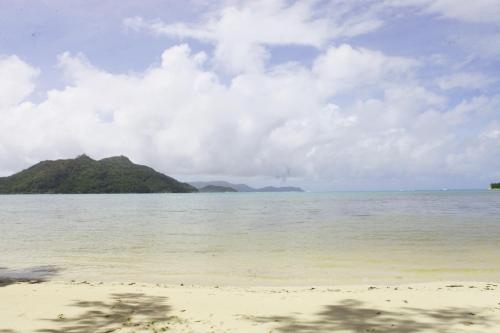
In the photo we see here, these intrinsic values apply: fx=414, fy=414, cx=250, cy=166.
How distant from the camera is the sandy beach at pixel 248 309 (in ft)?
30.7

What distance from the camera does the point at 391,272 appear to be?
733 inches

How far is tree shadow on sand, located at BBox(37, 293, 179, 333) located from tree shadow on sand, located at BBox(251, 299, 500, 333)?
242 cm

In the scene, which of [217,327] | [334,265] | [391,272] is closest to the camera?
[217,327]

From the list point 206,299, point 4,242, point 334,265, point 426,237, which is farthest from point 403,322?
point 4,242

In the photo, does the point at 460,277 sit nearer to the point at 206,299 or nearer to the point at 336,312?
the point at 336,312

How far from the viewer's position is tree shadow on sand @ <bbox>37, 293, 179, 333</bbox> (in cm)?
936

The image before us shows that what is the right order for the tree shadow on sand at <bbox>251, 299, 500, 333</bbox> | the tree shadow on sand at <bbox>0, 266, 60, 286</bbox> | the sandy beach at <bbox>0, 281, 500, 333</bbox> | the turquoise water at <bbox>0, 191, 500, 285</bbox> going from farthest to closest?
the turquoise water at <bbox>0, 191, 500, 285</bbox> < the tree shadow on sand at <bbox>0, 266, 60, 286</bbox> < the sandy beach at <bbox>0, 281, 500, 333</bbox> < the tree shadow on sand at <bbox>251, 299, 500, 333</bbox>

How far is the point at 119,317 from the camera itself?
10.3 metres

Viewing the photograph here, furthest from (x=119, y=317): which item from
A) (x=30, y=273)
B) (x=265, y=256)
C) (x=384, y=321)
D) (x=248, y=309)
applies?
(x=265, y=256)

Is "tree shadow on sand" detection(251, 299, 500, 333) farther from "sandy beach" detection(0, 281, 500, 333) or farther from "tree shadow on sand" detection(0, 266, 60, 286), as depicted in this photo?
"tree shadow on sand" detection(0, 266, 60, 286)

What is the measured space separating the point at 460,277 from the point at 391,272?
9.08 ft

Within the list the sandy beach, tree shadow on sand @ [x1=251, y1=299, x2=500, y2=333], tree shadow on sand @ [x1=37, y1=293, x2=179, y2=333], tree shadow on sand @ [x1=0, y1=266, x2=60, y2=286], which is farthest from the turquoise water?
tree shadow on sand @ [x1=251, y1=299, x2=500, y2=333]

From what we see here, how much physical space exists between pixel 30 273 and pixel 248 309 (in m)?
12.9

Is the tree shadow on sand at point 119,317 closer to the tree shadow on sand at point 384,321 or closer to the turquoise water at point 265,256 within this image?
the tree shadow on sand at point 384,321
